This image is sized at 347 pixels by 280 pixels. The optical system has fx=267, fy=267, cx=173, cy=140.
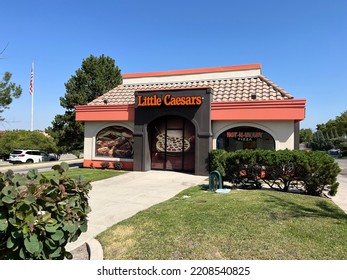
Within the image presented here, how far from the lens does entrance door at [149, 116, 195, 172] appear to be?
16.7 meters

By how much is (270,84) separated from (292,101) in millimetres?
3111

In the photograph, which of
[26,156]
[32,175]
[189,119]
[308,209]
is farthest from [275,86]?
[26,156]

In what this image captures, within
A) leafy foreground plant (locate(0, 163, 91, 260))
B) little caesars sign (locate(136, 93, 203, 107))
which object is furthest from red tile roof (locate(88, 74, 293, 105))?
leafy foreground plant (locate(0, 163, 91, 260))

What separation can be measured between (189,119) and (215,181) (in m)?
6.09

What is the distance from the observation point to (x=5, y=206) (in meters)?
2.61

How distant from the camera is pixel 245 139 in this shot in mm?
15320

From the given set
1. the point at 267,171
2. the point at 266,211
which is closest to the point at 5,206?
the point at 266,211

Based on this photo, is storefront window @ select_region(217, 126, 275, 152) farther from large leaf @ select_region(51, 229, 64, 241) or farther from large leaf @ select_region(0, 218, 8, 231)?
large leaf @ select_region(0, 218, 8, 231)

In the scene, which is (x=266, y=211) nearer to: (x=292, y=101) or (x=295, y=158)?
(x=295, y=158)

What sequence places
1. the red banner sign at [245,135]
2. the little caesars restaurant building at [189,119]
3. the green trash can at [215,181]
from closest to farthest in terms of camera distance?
1. the green trash can at [215,181]
2. the little caesars restaurant building at [189,119]
3. the red banner sign at [245,135]

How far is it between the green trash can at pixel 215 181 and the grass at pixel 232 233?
9.48 ft

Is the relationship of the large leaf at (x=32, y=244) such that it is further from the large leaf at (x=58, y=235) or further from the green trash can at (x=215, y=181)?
the green trash can at (x=215, y=181)

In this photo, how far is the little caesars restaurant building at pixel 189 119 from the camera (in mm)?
14570

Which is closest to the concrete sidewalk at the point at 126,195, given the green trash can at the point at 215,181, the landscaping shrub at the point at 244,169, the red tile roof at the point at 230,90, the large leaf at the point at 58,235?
the green trash can at the point at 215,181
